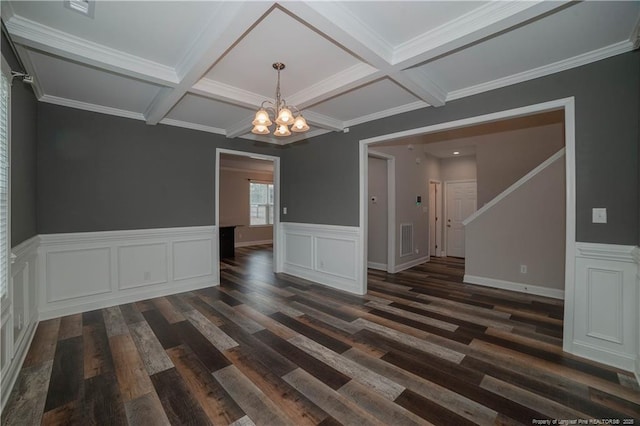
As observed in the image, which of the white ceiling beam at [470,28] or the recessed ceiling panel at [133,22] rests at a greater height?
the recessed ceiling panel at [133,22]

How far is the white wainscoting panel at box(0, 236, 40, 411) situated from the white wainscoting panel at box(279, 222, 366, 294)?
3.56m

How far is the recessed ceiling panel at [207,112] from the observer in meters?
3.61

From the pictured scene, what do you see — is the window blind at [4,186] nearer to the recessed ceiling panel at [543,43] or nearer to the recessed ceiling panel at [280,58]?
the recessed ceiling panel at [280,58]

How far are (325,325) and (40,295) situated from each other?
3.39 m

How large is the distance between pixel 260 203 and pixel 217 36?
26.6 ft

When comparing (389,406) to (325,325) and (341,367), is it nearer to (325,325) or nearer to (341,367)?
(341,367)

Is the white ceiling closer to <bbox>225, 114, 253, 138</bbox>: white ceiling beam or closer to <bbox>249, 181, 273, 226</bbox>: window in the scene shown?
<bbox>225, 114, 253, 138</bbox>: white ceiling beam

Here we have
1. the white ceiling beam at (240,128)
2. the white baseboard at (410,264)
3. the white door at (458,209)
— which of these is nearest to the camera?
the white ceiling beam at (240,128)

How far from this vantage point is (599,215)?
95.6 inches

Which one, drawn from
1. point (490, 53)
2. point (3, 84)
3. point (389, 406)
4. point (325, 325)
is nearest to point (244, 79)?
point (3, 84)

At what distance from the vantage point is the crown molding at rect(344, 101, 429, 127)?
3.61m

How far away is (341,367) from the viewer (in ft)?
7.63

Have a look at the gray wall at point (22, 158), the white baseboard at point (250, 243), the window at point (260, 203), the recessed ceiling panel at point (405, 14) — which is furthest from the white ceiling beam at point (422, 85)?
the white baseboard at point (250, 243)

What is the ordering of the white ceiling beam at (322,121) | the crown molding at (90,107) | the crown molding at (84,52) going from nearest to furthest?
the crown molding at (84,52)
the crown molding at (90,107)
the white ceiling beam at (322,121)
